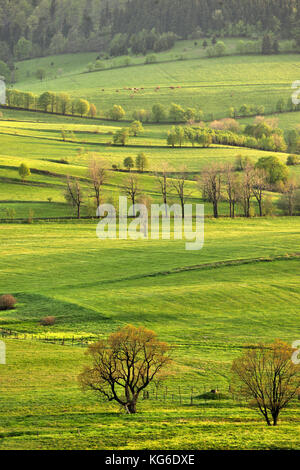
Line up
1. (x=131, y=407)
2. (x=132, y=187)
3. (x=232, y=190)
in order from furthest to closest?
(x=232, y=190)
(x=132, y=187)
(x=131, y=407)

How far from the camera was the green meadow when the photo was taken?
41781mm

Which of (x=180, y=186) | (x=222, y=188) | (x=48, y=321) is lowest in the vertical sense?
(x=48, y=321)

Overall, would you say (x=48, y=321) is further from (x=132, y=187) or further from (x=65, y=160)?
(x=65, y=160)

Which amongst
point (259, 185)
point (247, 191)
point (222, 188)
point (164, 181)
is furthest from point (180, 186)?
point (259, 185)

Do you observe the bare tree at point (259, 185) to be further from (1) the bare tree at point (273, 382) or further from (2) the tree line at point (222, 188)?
(1) the bare tree at point (273, 382)

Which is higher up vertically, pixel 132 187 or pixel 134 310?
pixel 132 187

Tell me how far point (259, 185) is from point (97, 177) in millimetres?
35803

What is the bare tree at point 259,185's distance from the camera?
449 ft

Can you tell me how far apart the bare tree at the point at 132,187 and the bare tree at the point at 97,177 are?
17.7 ft

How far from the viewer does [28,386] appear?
171 ft

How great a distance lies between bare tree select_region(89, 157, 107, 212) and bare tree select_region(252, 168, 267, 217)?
33.4 m

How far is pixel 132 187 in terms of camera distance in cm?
13512

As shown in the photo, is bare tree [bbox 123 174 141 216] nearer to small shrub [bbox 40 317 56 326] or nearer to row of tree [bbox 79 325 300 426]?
small shrub [bbox 40 317 56 326]

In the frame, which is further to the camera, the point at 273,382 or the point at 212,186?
the point at 212,186
